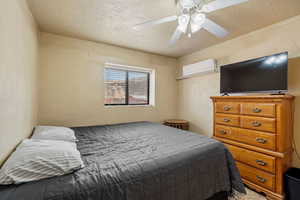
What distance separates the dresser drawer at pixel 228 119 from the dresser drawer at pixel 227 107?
7 cm

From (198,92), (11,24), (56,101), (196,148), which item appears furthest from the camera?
(198,92)

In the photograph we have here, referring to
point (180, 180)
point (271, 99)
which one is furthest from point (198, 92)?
point (180, 180)

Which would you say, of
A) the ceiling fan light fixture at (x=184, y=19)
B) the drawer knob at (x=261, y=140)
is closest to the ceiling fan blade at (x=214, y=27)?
the ceiling fan light fixture at (x=184, y=19)

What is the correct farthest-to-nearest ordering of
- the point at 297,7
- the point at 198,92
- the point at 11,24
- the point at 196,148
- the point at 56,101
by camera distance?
the point at 198,92 → the point at 56,101 → the point at 297,7 → the point at 196,148 → the point at 11,24

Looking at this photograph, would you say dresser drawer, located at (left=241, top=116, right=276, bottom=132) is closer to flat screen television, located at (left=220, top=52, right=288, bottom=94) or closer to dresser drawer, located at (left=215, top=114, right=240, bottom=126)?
dresser drawer, located at (left=215, top=114, right=240, bottom=126)

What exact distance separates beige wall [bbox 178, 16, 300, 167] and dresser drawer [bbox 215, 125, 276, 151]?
1.61 feet

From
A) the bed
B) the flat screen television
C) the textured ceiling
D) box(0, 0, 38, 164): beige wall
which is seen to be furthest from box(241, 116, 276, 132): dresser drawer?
box(0, 0, 38, 164): beige wall

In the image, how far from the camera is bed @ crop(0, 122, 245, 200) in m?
0.80

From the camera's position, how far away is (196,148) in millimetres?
1407

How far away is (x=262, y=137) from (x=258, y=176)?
516 mm

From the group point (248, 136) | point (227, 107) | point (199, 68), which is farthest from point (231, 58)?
point (248, 136)

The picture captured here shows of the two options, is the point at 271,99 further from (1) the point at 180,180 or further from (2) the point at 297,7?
(1) the point at 180,180

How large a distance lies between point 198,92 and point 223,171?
78.2 inches

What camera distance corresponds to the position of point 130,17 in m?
1.86
